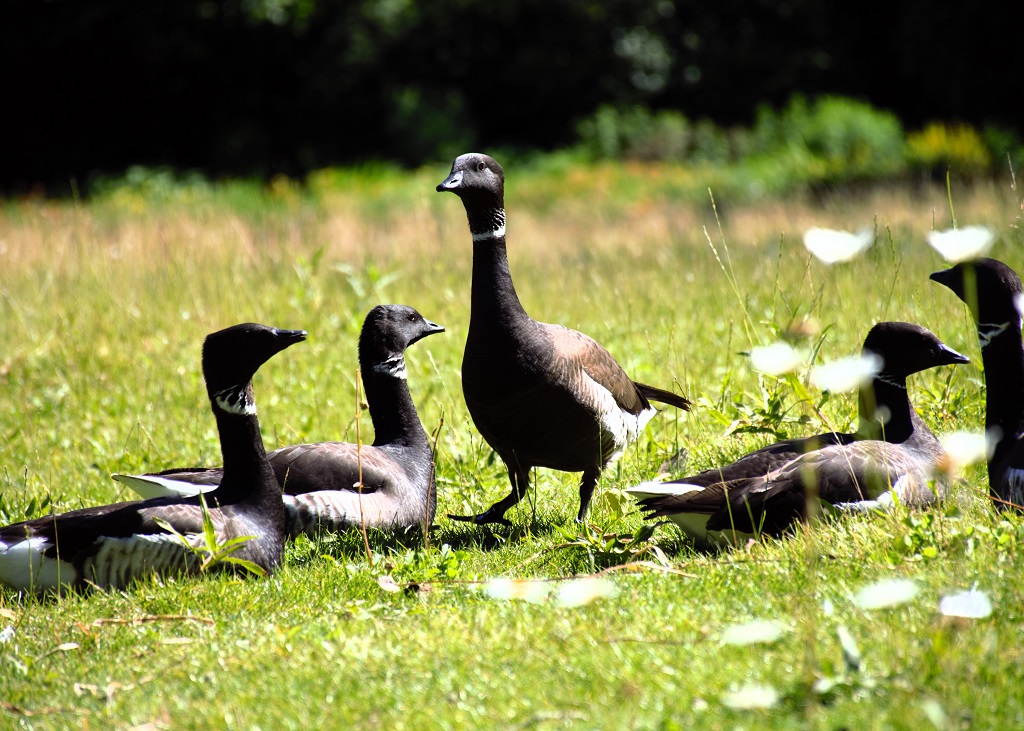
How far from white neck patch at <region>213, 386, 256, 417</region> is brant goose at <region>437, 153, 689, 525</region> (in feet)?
3.50

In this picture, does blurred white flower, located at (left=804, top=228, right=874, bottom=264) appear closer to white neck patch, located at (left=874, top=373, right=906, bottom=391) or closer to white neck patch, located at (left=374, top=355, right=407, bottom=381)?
white neck patch, located at (left=874, top=373, right=906, bottom=391)

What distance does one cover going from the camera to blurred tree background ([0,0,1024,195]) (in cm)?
2559

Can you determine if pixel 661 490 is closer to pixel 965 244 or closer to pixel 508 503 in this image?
pixel 508 503

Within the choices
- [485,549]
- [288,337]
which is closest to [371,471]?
[485,549]

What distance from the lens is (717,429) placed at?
6219 millimetres

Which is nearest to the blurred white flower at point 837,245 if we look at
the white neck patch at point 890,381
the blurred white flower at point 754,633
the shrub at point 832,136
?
the blurred white flower at point 754,633

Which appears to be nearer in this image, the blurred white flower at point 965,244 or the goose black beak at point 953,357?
the blurred white flower at point 965,244

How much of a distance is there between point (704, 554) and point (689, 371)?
266cm

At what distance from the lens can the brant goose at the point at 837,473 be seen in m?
4.31

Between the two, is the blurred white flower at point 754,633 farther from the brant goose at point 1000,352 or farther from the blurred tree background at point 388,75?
the blurred tree background at point 388,75

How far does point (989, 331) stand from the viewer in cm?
462

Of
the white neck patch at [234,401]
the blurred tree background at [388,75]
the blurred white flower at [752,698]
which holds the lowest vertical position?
the blurred white flower at [752,698]

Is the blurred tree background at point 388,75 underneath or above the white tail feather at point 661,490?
above

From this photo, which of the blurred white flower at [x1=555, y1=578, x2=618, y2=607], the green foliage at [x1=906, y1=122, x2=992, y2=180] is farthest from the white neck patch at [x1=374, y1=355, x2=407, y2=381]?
the green foliage at [x1=906, y1=122, x2=992, y2=180]
